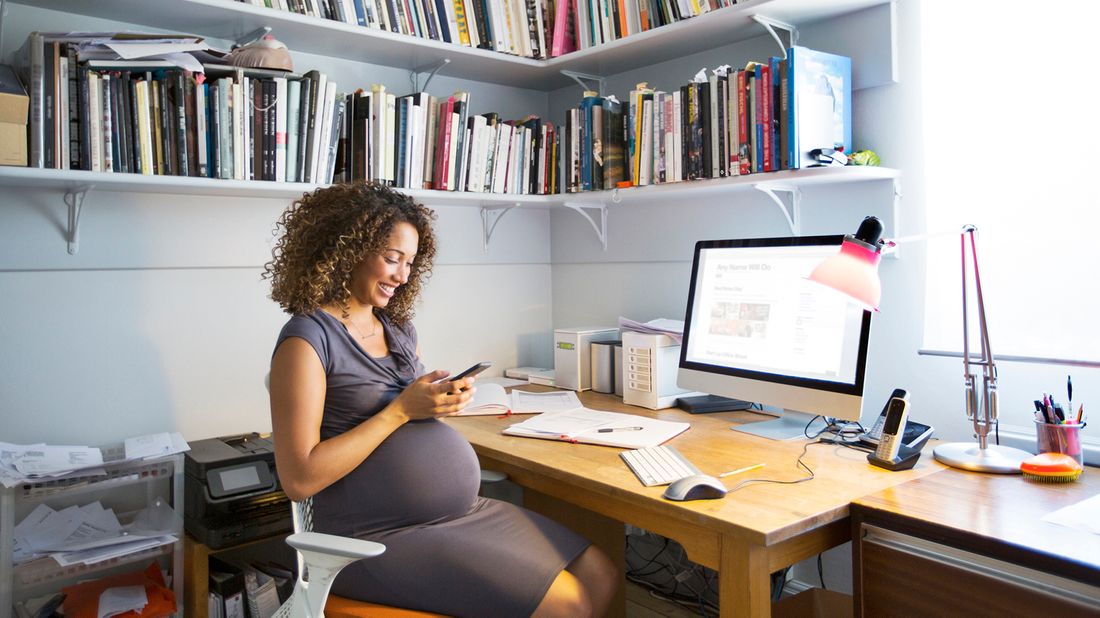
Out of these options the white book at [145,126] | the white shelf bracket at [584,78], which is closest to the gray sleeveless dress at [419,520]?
the white book at [145,126]

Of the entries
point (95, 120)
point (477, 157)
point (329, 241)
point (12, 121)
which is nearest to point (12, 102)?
point (12, 121)

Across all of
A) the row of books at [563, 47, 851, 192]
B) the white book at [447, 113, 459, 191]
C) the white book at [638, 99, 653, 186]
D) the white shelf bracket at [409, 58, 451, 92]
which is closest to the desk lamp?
the row of books at [563, 47, 851, 192]

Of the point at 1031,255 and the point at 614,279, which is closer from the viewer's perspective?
the point at 1031,255

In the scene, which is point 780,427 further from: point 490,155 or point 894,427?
point 490,155

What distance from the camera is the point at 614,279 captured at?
283 centimetres

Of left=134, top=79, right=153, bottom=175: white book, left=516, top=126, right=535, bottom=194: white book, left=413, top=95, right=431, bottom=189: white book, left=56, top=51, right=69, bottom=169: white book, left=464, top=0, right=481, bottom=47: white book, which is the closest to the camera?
left=56, top=51, right=69, bottom=169: white book

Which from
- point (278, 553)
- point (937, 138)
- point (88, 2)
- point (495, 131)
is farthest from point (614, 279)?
point (88, 2)

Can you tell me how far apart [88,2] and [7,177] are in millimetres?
518

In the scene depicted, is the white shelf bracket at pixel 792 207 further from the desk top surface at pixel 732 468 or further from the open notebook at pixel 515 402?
the open notebook at pixel 515 402

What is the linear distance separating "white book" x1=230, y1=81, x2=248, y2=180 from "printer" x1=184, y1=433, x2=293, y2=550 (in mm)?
716

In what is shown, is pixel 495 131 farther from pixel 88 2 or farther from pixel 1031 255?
pixel 1031 255

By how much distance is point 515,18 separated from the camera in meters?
2.58

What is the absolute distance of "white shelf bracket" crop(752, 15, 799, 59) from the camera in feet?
6.73

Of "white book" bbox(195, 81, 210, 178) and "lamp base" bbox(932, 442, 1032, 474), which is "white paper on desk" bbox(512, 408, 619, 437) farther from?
"white book" bbox(195, 81, 210, 178)
